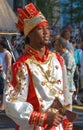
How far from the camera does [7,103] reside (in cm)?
436

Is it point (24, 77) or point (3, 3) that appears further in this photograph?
point (3, 3)

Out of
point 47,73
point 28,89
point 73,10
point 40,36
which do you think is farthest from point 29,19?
point 73,10

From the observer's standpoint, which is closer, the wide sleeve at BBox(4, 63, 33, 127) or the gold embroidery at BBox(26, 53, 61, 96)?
the wide sleeve at BBox(4, 63, 33, 127)

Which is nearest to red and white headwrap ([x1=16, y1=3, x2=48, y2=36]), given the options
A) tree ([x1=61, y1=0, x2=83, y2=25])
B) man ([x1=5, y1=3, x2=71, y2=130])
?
man ([x1=5, y1=3, x2=71, y2=130])

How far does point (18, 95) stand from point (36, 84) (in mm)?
164

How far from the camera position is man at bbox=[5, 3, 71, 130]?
429 centimetres

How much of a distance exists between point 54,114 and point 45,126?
20cm

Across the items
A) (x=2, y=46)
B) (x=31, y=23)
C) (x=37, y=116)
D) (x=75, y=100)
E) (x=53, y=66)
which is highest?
(x=31, y=23)

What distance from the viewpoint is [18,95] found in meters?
4.38

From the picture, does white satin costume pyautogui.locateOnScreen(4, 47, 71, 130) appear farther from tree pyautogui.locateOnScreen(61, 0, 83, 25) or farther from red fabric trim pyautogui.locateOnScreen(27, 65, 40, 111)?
tree pyautogui.locateOnScreen(61, 0, 83, 25)

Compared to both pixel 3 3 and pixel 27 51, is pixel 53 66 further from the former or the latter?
pixel 3 3

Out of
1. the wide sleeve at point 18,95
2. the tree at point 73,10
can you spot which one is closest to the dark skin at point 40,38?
the wide sleeve at point 18,95

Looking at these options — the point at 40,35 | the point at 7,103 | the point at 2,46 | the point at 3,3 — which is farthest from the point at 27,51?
the point at 3,3

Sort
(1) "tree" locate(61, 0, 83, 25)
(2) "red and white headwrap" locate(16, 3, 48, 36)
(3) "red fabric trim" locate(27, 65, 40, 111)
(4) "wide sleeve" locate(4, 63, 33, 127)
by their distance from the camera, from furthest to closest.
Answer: (1) "tree" locate(61, 0, 83, 25), (2) "red and white headwrap" locate(16, 3, 48, 36), (3) "red fabric trim" locate(27, 65, 40, 111), (4) "wide sleeve" locate(4, 63, 33, 127)
